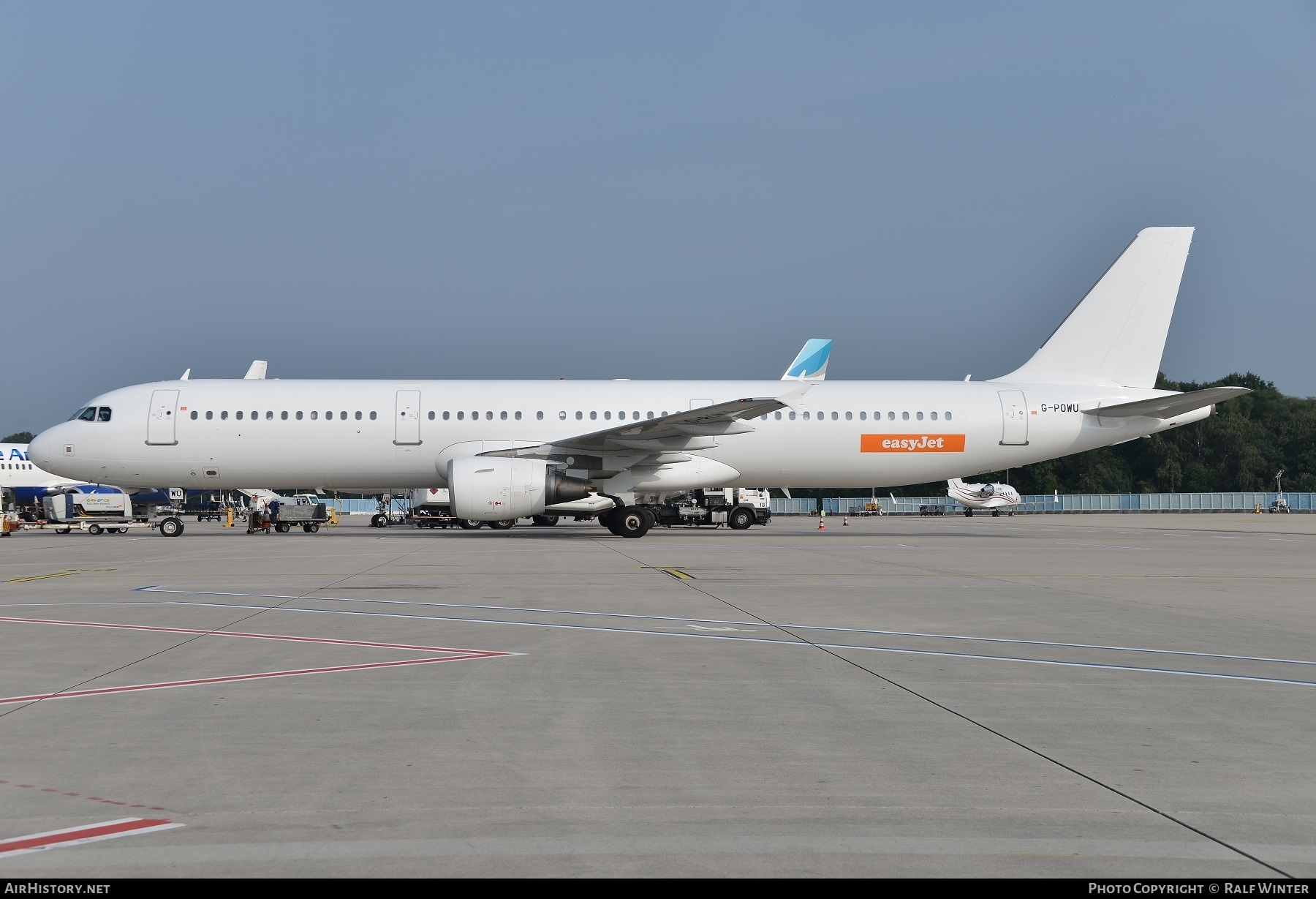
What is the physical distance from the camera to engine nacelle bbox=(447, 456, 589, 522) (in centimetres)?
2495

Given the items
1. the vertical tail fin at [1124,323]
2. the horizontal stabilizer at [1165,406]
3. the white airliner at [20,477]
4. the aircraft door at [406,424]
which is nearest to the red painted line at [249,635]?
the aircraft door at [406,424]

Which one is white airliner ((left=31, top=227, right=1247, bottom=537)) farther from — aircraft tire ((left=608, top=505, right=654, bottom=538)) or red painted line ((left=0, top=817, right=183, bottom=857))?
red painted line ((left=0, top=817, right=183, bottom=857))

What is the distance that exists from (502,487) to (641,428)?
357cm

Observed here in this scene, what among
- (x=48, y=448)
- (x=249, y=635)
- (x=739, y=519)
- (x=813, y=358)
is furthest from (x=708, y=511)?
(x=249, y=635)

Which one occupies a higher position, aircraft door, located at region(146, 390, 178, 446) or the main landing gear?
aircraft door, located at region(146, 390, 178, 446)

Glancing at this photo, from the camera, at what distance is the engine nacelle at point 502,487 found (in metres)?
25.0

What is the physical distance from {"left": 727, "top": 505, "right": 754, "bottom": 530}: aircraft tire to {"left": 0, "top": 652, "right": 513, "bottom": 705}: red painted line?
30790 millimetres

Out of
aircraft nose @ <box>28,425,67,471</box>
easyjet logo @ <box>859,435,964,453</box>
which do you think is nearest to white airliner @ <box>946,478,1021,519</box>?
easyjet logo @ <box>859,435,964,453</box>

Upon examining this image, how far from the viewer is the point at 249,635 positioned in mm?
9078

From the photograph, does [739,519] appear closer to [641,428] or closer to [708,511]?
[708,511]

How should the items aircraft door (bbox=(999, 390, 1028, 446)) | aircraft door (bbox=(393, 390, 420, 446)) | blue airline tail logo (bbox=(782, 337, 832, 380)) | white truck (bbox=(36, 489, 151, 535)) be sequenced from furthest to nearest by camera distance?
blue airline tail logo (bbox=(782, 337, 832, 380))
white truck (bbox=(36, 489, 151, 535))
aircraft door (bbox=(999, 390, 1028, 446))
aircraft door (bbox=(393, 390, 420, 446))

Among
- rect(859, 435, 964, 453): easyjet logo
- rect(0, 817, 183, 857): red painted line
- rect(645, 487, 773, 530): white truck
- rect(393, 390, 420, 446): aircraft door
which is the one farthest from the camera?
rect(645, 487, 773, 530): white truck

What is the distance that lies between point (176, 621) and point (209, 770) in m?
5.94

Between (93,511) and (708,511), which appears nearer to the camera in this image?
(93,511)
